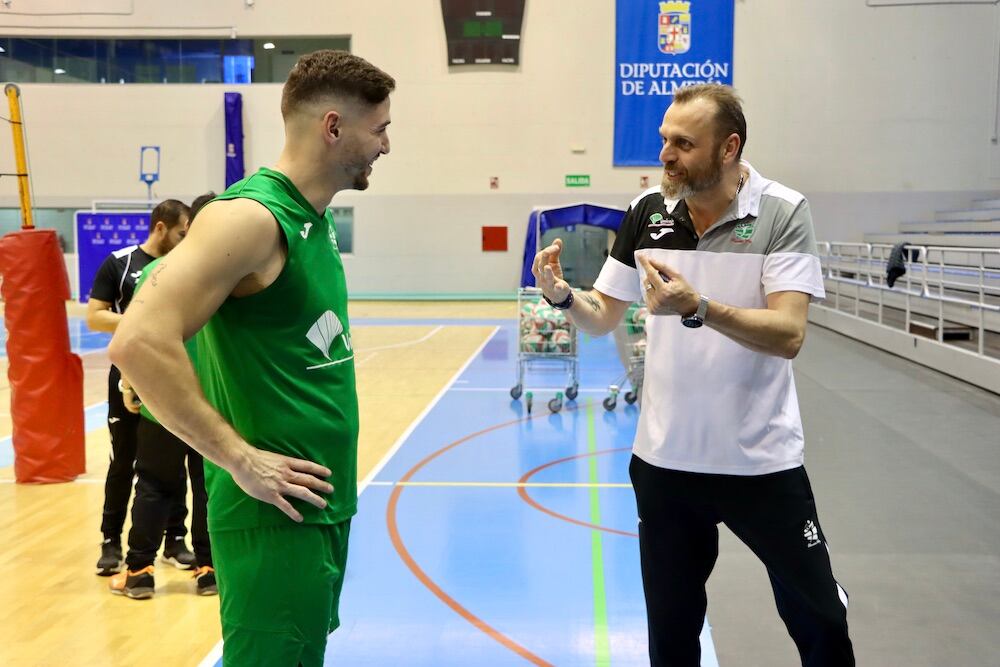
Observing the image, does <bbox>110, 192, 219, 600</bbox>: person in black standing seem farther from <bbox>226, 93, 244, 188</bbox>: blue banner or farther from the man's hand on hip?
<bbox>226, 93, 244, 188</bbox>: blue banner

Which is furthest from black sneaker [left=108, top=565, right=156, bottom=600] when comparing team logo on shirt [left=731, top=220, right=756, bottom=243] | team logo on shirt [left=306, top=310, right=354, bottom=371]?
team logo on shirt [left=731, top=220, right=756, bottom=243]

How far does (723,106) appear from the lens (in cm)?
240

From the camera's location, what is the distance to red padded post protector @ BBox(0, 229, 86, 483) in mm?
6027

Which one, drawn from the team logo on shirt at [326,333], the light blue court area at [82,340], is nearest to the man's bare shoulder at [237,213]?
the team logo on shirt at [326,333]

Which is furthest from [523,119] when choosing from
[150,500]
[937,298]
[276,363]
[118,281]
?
[276,363]

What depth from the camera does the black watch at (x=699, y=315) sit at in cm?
220

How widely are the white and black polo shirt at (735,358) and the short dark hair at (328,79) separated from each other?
0.94m

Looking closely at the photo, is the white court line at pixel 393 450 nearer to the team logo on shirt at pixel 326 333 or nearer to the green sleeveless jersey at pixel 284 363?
the green sleeveless jersey at pixel 284 363

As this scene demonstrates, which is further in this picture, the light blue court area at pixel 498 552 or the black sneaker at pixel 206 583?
the black sneaker at pixel 206 583

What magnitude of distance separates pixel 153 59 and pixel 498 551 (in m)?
20.3

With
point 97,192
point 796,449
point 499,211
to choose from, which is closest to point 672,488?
point 796,449

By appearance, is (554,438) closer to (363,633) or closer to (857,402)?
(857,402)

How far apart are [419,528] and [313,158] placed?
12.1 feet

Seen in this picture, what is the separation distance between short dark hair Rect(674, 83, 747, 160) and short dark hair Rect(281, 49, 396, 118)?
92cm
